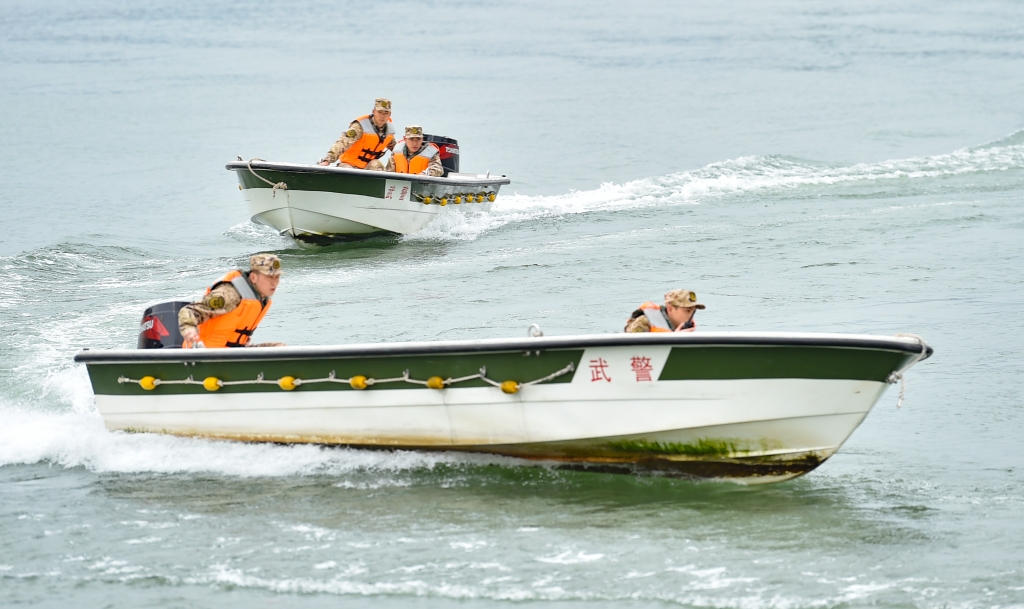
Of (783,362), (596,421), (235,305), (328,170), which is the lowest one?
(596,421)

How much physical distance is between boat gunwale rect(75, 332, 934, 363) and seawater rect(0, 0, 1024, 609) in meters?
0.74

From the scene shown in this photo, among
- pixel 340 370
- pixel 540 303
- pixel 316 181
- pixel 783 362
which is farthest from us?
pixel 316 181

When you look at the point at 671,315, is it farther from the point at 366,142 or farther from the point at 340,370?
the point at 366,142

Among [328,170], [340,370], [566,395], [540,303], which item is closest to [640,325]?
[566,395]

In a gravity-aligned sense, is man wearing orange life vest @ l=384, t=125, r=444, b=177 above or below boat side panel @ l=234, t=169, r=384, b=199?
above

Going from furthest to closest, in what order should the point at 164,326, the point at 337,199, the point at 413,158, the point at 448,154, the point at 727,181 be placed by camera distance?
the point at 727,181 < the point at 448,154 < the point at 413,158 < the point at 337,199 < the point at 164,326

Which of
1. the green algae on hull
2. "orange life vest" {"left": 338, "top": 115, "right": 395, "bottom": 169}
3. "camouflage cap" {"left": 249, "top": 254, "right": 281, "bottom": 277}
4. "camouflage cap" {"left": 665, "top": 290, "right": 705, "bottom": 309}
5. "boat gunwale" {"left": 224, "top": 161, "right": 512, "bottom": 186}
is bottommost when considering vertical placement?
the green algae on hull

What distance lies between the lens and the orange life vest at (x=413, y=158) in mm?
18359

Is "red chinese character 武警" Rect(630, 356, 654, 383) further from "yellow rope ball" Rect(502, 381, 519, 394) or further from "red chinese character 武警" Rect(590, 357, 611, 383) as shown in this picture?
"yellow rope ball" Rect(502, 381, 519, 394)

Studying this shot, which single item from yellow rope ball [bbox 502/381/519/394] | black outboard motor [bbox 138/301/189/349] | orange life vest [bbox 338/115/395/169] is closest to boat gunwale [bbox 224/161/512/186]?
orange life vest [bbox 338/115/395/169]

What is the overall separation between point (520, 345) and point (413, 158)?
1099 cm

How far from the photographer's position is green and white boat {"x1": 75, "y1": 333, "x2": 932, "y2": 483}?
7660mm

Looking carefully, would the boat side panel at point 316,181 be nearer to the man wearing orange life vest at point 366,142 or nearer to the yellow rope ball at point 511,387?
the man wearing orange life vest at point 366,142

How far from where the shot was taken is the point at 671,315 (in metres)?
8.28
